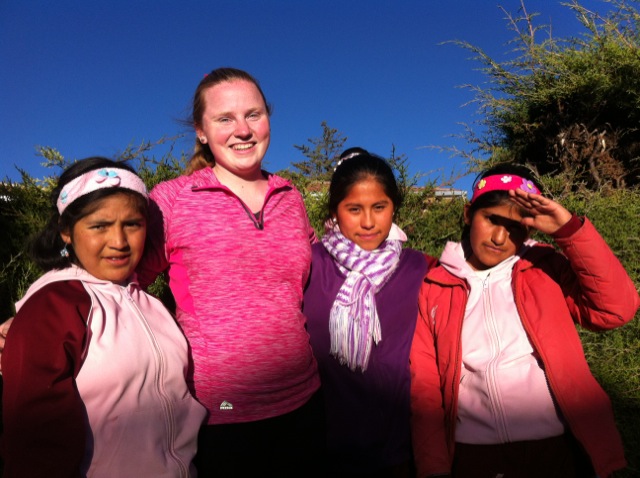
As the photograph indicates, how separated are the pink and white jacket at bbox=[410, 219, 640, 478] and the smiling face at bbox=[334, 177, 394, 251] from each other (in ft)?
1.15

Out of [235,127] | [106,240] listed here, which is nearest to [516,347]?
[235,127]

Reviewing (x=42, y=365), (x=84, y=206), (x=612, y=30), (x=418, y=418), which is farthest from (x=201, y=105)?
(x=612, y=30)

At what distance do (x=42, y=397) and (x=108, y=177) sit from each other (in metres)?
0.81

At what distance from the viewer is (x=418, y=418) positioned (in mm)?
2102

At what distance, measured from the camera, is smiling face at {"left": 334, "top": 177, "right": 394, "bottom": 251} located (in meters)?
2.28

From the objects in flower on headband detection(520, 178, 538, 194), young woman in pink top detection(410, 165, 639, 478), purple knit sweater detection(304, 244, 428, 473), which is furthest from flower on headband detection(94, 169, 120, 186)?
flower on headband detection(520, 178, 538, 194)

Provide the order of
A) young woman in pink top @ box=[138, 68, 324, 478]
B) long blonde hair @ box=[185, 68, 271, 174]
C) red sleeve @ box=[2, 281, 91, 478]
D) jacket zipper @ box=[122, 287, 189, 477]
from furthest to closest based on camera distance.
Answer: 1. long blonde hair @ box=[185, 68, 271, 174]
2. young woman in pink top @ box=[138, 68, 324, 478]
3. jacket zipper @ box=[122, 287, 189, 477]
4. red sleeve @ box=[2, 281, 91, 478]

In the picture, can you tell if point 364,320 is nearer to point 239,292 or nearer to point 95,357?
point 239,292

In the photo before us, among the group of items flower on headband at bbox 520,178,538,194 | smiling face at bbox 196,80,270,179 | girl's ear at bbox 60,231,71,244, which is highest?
smiling face at bbox 196,80,270,179

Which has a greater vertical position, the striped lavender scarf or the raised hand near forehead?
the raised hand near forehead

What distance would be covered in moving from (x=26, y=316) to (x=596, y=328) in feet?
7.12

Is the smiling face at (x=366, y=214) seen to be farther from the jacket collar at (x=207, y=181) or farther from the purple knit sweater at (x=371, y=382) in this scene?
the jacket collar at (x=207, y=181)

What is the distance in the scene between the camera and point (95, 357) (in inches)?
61.1

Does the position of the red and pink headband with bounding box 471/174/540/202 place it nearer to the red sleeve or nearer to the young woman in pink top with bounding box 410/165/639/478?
the young woman in pink top with bounding box 410/165/639/478
